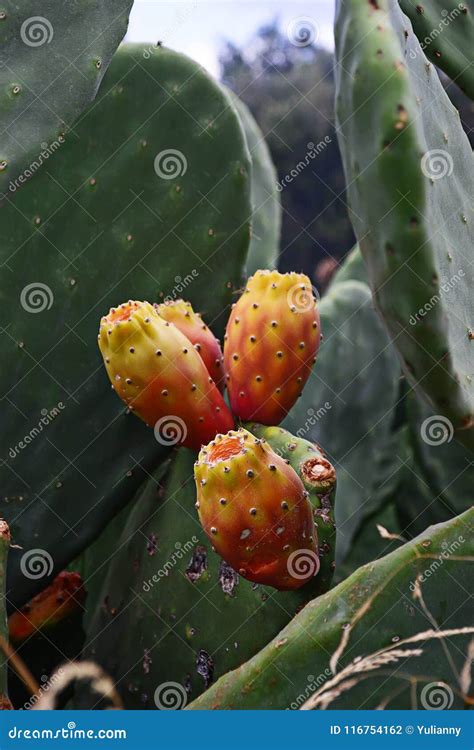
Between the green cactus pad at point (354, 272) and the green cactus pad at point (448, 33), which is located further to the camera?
the green cactus pad at point (354, 272)

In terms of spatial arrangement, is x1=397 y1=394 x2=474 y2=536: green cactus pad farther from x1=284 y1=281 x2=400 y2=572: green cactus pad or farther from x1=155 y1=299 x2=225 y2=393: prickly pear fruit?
x1=155 y1=299 x2=225 y2=393: prickly pear fruit

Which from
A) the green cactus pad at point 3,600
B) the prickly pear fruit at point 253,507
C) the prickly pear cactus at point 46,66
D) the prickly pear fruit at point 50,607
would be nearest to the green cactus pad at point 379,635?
the prickly pear fruit at point 253,507

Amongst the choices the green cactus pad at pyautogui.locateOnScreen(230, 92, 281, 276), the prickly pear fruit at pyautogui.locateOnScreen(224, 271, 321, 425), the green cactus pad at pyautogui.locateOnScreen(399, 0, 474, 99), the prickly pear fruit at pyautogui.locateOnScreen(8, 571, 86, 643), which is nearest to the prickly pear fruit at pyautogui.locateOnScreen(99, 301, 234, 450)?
the prickly pear fruit at pyautogui.locateOnScreen(224, 271, 321, 425)

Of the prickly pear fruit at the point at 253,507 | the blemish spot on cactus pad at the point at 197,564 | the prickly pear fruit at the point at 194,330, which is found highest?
the prickly pear fruit at the point at 194,330

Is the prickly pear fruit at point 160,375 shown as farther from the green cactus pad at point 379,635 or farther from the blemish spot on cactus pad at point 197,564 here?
the green cactus pad at point 379,635

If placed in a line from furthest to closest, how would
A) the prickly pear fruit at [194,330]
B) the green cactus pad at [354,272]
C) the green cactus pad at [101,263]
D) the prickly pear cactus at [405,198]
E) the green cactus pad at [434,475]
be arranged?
the green cactus pad at [354,272] → the green cactus pad at [434,475] → the green cactus pad at [101,263] → the prickly pear fruit at [194,330] → the prickly pear cactus at [405,198]

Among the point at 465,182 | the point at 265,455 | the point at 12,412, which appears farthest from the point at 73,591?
the point at 465,182
